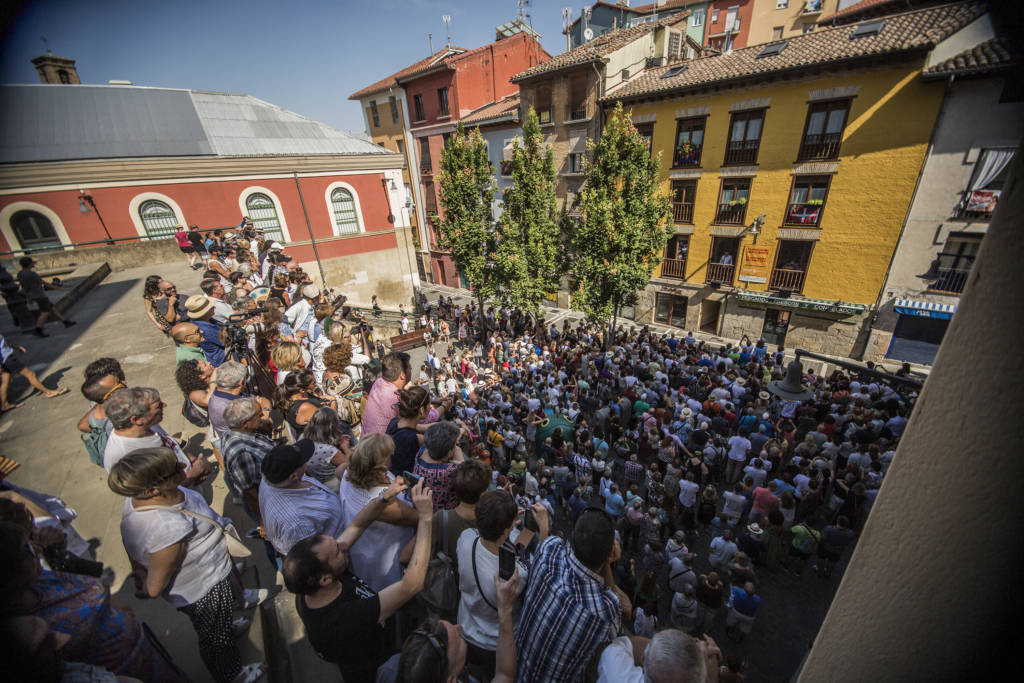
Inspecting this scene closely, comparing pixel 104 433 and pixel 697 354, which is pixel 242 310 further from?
pixel 697 354

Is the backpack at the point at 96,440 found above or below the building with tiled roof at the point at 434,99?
below

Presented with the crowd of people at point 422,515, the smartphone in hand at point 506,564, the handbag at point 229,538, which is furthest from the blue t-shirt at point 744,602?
the handbag at point 229,538

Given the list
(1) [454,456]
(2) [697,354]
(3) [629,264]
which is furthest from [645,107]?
(1) [454,456]

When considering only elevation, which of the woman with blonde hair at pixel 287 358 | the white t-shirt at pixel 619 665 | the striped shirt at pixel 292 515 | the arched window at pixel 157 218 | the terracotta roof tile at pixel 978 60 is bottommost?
the white t-shirt at pixel 619 665

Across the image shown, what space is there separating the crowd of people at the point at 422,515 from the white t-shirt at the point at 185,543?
1 centimetres

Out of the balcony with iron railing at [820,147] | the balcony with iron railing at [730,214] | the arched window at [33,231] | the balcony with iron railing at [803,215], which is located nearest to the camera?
the balcony with iron railing at [820,147]

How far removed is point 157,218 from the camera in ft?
53.9

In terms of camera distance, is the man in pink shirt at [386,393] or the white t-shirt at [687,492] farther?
the white t-shirt at [687,492]

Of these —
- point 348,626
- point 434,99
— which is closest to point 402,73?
point 434,99

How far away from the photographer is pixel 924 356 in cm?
1482

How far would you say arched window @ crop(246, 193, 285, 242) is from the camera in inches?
715

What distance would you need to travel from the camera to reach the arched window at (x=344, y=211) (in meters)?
20.1

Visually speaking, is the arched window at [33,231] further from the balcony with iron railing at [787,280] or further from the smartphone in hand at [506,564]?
the balcony with iron railing at [787,280]

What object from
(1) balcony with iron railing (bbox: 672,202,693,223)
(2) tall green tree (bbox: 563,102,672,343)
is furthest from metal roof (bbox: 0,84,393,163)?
(1) balcony with iron railing (bbox: 672,202,693,223)
